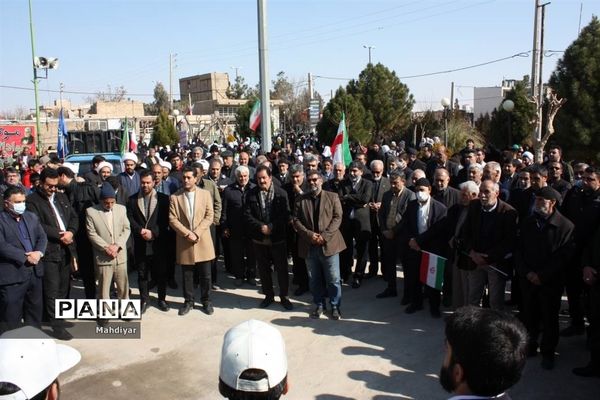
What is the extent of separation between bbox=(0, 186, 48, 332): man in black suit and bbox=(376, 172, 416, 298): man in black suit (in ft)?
13.7

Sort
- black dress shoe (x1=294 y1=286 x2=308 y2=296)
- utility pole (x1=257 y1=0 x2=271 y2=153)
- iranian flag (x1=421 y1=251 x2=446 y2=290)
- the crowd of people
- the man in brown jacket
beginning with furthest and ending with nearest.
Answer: utility pole (x1=257 y1=0 x2=271 y2=153) → black dress shoe (x1=294 y1=286 x2=308 y2=296) → the man in brown jacket → iranian flag (x1=421 y1=251 x2=446 y2=290) → the crowd of people

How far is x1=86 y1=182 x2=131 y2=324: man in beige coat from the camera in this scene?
6.11 meters

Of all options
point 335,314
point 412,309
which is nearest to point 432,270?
point 412,309

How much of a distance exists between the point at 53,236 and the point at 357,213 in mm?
4036

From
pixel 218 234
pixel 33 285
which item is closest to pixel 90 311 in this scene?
pixel 33 285

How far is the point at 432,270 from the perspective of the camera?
242 inches

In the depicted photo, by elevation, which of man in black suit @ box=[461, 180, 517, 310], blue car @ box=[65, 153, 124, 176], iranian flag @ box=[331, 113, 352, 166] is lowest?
man in black suit @ box=[461, 180, 517, 310]

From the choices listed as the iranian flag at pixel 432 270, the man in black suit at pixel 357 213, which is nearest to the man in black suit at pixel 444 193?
the iranian flag at pixel 432 270

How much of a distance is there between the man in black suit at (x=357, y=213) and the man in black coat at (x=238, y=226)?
1.46 m

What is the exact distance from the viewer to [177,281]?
26.7ft

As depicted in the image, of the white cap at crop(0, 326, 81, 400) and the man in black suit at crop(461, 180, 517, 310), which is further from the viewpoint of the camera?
the man in black suit at crop(461, 180, 517, 310)

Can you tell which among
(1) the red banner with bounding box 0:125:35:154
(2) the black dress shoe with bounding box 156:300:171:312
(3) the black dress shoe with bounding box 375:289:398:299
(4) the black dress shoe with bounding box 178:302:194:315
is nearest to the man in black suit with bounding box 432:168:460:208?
(3) the black dress shoe with bounding box 375:289:398:299

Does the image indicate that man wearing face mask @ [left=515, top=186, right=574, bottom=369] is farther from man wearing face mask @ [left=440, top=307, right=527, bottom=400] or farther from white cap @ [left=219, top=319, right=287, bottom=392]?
white cap @ [left=219, top=319, right=287, bottom=392]

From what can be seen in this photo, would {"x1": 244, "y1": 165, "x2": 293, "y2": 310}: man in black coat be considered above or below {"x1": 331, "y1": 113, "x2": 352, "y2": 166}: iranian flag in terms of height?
below
